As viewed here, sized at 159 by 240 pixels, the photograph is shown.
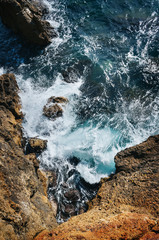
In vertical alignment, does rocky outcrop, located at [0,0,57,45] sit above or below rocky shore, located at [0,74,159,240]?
above

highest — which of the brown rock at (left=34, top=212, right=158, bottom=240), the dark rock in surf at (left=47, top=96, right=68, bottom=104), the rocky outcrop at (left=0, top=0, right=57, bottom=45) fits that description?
the rocky outcrop at (left=0, top=0, right=57, bottom=45)

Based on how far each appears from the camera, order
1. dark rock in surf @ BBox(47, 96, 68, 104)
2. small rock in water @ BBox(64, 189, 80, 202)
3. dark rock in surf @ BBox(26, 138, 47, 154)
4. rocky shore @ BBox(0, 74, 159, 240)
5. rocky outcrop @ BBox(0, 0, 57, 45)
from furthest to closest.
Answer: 1. rocky outcrop @ BBox(0, 0, 57, 45)
2. dark rock in surf @ BBox(47, 96, 68, 104)
3. dark rock in surf @ BBox(26, 138, 47, 154)
4. small rock in water @ BBox(64, 189, 80, 202)
5. rocky shore @ BBox(0, 74, 159, 240)

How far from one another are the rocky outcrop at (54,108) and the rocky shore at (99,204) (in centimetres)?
428

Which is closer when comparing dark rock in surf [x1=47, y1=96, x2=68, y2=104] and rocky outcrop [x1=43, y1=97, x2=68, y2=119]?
rocky outcrop [x1=43, y1=97, x2=68, y2=119]

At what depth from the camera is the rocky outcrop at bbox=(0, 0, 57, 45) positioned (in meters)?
12.3

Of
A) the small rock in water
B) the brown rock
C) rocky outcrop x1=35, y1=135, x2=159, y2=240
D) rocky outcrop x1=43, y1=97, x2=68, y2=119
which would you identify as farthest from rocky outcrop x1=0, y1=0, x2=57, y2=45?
the brown rock

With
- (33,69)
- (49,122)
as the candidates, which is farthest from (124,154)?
(33,69)

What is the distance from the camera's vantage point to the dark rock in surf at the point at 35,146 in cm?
780

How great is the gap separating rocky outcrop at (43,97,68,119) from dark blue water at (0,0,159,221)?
341 mm

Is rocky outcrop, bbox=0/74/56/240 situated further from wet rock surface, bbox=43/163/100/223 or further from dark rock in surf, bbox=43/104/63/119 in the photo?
dark rock in surf, bbox=43/104/63/119

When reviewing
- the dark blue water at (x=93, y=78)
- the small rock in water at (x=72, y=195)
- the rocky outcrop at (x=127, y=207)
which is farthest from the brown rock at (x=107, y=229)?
the dark blue water at (x=93, y=78)

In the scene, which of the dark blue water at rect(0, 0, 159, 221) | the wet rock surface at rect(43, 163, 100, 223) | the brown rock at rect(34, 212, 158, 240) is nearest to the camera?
the brown rock at rect(34, 212, 158, 240)

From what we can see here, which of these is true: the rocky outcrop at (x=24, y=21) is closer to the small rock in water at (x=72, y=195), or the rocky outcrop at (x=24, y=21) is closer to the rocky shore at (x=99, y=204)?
the rocky shore at (x=99, y=204)

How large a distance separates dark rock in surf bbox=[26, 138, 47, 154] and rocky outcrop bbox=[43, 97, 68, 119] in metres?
1.96
